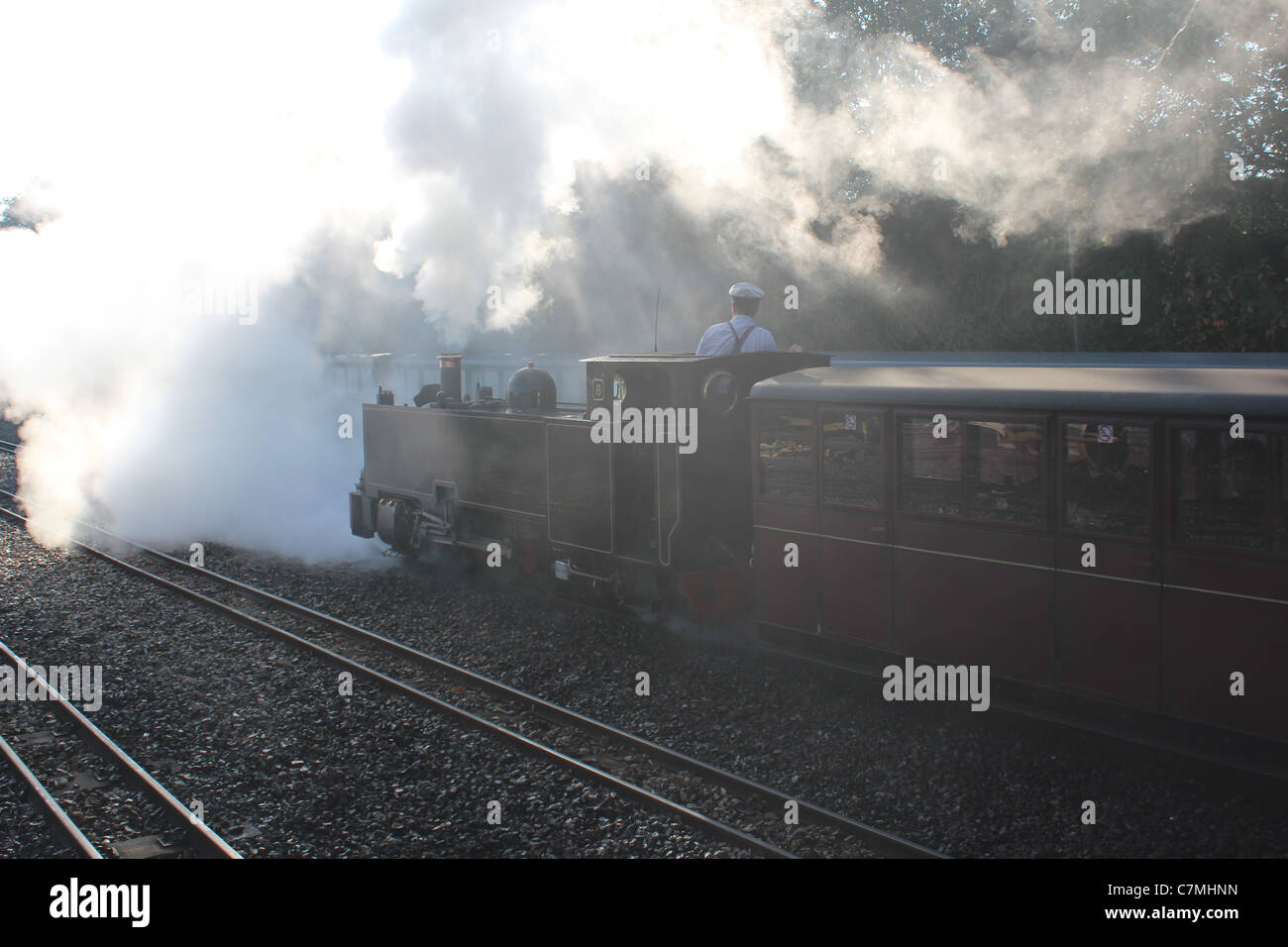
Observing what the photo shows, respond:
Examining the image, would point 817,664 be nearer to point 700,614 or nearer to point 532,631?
point 700,614

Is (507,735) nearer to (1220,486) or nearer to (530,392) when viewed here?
(1220,486)

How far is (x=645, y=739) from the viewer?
22.9ft

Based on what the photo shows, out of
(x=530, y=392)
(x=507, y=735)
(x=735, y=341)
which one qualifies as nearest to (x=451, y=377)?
(x=530, y=392)

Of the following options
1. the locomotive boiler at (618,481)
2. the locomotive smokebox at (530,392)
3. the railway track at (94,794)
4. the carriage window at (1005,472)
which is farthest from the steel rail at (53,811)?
the locomotive smokebox at (530,392)

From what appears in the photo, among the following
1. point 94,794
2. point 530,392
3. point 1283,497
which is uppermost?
point 530,392

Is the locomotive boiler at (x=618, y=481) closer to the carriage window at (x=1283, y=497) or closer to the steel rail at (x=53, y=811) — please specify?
the carriage window at (x=1283, y=497)

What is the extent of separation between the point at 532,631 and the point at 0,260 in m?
20.0

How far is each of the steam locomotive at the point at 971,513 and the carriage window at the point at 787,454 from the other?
17mm

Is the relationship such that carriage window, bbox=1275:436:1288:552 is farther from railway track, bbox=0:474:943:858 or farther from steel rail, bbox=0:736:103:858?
steel rail, bbox=0:736:103:858

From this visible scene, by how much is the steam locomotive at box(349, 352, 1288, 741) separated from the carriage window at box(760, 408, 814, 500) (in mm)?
17

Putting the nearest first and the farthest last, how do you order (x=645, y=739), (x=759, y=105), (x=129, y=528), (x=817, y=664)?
1. (x=645, y=739)
2. (x=817, y=664)
3. (x=759, y=105)
4. (x=129, y=528)

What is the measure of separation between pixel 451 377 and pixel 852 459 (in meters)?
6.84

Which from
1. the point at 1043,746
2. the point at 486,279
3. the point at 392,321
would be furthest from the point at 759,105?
the point at 392,321

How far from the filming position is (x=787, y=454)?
772 cm
